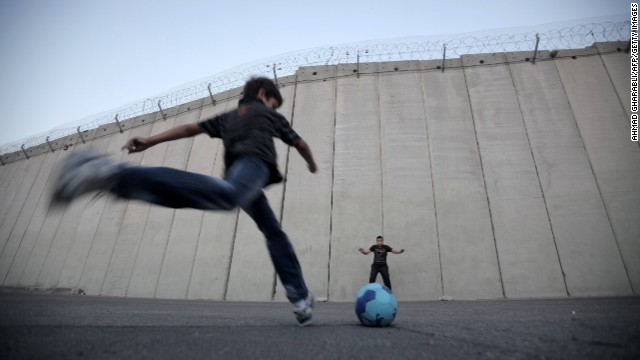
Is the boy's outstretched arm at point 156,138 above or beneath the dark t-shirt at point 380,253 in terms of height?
beneath

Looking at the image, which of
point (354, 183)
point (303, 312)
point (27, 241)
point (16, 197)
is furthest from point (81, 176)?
point (16, 197)

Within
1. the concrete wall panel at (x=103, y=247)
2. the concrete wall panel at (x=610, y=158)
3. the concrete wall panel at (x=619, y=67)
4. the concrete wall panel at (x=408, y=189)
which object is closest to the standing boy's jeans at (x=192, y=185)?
the concrete wall panel at (x=408, y=189)

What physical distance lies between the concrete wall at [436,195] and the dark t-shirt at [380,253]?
0.72 metres

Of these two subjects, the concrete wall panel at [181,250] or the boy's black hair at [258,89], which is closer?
the boy's black hair at [258,89]

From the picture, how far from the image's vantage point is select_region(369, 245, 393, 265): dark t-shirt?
8050 mm

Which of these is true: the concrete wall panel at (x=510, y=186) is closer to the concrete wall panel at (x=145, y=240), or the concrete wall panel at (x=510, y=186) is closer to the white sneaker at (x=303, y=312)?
the white sneaker at (x=303, y=312)

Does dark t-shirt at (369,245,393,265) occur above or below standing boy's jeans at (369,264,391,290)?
above

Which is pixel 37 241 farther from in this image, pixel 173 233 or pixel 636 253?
pixel 636 253

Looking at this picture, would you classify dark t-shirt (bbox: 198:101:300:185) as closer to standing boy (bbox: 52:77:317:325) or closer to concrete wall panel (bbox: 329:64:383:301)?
standing boy (bbox: 52:77:317:325)

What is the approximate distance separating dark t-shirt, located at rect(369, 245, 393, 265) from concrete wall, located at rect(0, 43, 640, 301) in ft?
2.38

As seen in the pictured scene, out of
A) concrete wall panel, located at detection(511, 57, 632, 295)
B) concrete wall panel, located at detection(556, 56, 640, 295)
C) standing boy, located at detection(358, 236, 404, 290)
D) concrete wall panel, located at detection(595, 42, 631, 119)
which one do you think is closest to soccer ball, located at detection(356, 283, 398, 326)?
standing boy, located at detection(358, 236, 404, 290)

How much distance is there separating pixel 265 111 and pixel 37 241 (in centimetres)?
1710

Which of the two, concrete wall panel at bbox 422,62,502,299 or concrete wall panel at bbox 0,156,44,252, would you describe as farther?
concrete wall panel at bbox 0,156,44,252

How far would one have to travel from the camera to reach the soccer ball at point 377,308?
253 cm
